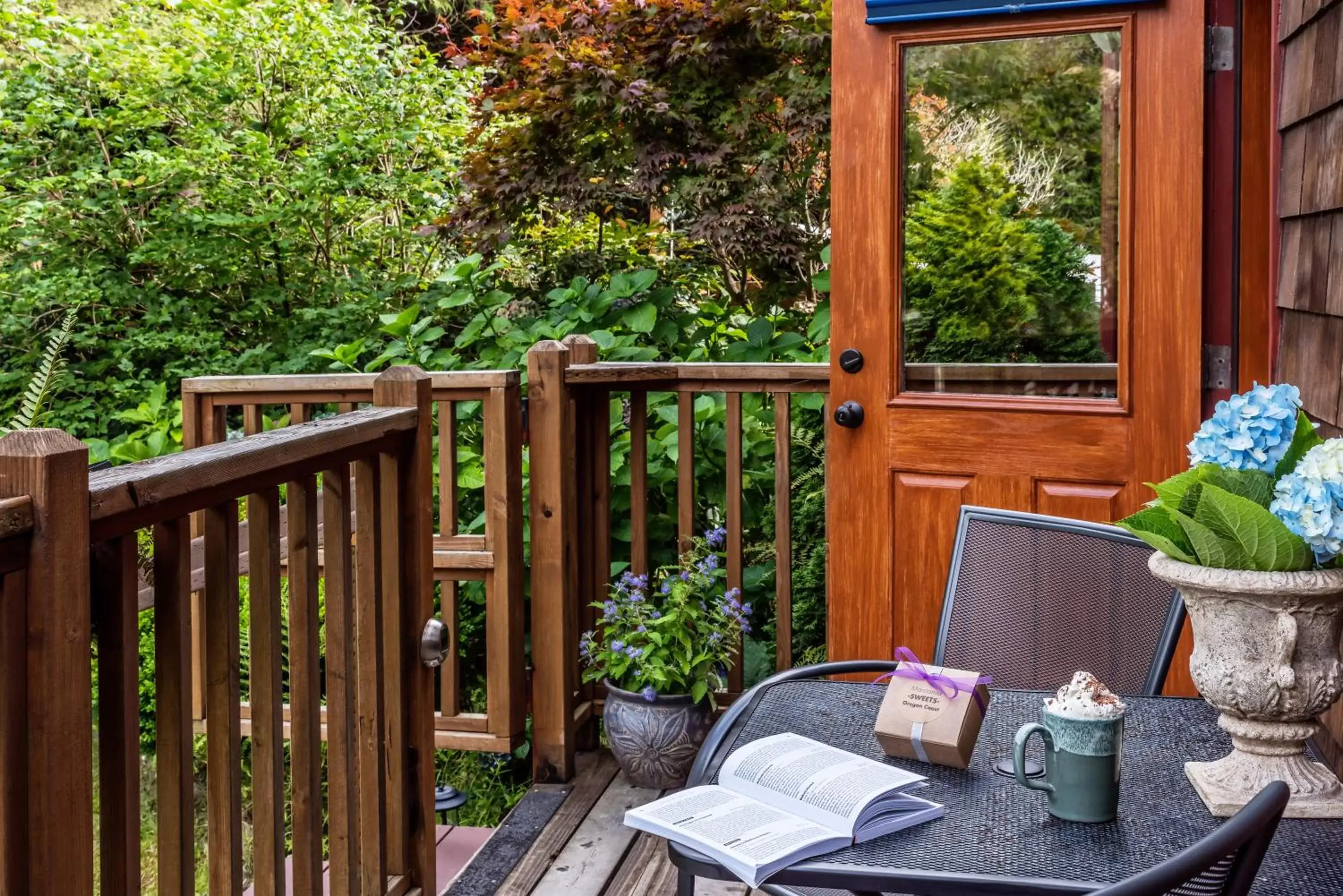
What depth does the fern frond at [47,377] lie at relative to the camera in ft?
17.5

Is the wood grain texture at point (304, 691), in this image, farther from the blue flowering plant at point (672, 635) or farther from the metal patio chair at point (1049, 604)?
the blue flowering plant at point (672, 635)

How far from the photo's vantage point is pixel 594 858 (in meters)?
2.66

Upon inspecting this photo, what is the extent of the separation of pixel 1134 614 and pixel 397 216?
5105mm

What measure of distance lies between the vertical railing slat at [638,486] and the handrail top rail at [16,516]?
2.27 metres

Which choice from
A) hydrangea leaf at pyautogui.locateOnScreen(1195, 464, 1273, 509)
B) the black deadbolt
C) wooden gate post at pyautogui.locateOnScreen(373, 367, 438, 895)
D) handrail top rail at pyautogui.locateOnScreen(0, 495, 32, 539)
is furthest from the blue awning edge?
handrail top rail at pyautogui.locateOnScreen(0, 495, 32, 539)

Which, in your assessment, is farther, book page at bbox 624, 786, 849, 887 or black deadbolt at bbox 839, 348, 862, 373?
black deadbolt at bbox 839, 348, 862, 373

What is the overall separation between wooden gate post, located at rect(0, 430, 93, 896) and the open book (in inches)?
21.5

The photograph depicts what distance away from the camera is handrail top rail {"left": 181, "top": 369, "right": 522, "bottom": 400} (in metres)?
3.00

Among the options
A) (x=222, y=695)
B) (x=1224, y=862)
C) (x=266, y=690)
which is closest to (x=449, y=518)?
(x=266, y=690)

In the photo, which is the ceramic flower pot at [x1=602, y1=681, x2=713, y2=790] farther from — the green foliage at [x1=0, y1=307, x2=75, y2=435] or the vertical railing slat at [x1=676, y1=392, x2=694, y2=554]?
the green foliage at [x1=0, y1=307, x2=75, y2=435]

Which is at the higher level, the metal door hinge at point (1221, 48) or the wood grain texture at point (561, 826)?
the metal door hinge at point (1221, 48)

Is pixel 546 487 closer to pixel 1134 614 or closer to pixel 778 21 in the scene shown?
pixel 1134 614

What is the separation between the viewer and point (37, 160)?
6.27 metres

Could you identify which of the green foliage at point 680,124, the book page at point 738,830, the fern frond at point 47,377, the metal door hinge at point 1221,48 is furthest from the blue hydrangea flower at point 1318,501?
the fern frond at point 47,377
